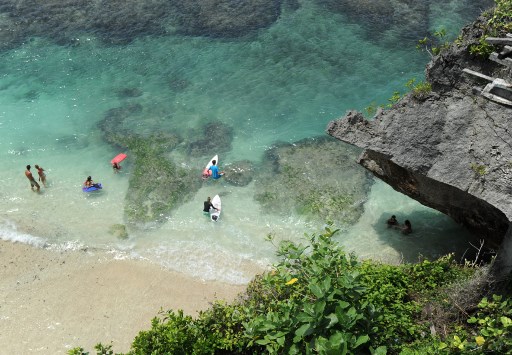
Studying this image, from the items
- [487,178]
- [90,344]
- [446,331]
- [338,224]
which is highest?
[487,178]

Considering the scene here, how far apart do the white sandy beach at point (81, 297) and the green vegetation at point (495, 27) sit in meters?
10.1

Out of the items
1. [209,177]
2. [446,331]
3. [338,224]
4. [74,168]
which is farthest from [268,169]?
[446,331]

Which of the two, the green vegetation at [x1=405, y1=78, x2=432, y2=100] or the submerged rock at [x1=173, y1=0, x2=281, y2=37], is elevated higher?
the green vegetation at [x1=405, y1=78, x2=432, y2=100]

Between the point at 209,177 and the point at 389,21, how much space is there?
55.1ft

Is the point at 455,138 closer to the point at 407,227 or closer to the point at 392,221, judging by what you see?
the point at 407,227

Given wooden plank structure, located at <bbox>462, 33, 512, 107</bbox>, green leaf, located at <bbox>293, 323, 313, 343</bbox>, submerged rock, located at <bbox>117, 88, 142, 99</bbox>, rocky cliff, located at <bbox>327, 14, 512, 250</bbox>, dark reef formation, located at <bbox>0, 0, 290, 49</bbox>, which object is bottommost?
submerged rock, located at <bbox>117, 88, 142, 99</bbox>

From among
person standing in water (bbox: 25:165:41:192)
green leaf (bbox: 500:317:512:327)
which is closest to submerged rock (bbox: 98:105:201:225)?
person standing in water (bbox: 25:165:41:192)

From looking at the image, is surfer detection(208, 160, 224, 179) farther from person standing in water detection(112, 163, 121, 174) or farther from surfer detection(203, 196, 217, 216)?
person standing in water detection(112, 163, 121, 174)

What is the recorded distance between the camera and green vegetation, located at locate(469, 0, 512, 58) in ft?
41.5

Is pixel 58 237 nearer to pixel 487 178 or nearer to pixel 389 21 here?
pixel 487 178

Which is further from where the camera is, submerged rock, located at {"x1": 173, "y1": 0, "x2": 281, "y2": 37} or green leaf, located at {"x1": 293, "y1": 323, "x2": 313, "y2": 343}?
submerged rock, located at {"x1": 173, "y1": 0, "x2": 281, "y2": 37}

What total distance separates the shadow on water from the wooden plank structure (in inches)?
256

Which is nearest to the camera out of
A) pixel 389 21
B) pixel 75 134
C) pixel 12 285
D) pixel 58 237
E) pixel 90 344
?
pixel 90 344

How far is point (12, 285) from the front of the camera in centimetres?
1747
